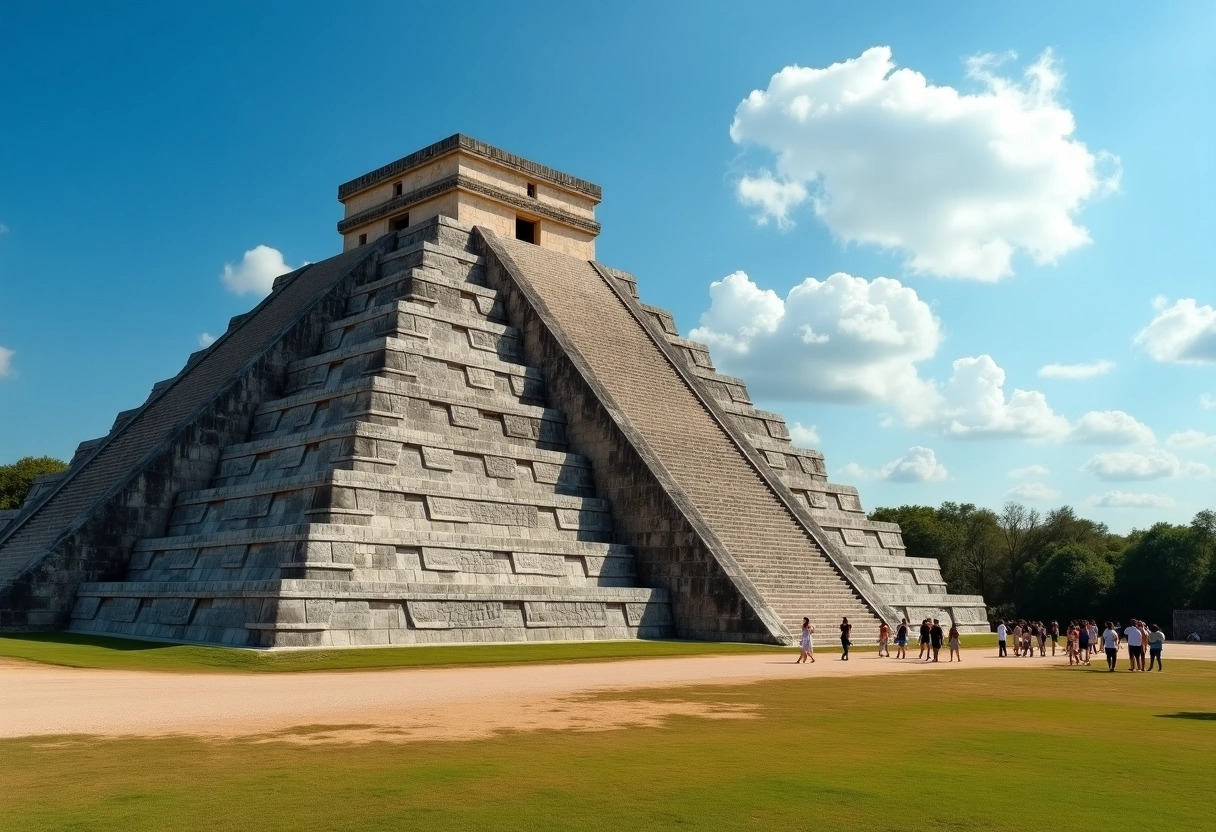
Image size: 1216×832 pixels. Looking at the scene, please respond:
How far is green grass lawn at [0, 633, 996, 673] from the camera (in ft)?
55.4

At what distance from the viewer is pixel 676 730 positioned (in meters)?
10.5

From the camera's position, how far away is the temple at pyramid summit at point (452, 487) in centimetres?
2083

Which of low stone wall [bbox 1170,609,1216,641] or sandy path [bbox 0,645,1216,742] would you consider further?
low stone wall [bbox 1170,609,1216,641]

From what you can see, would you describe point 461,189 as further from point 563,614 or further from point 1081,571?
point 1081,571

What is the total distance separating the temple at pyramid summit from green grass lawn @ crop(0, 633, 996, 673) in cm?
82

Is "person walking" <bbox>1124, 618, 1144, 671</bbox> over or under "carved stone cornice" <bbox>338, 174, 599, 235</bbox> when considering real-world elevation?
under

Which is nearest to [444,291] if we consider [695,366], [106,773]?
[695,366]

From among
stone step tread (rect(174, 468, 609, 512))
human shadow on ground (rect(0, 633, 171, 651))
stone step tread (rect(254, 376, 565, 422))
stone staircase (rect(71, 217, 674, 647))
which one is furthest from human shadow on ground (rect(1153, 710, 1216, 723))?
stone step tread (rect(254, 376, 565, 422))

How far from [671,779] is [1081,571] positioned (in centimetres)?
4776

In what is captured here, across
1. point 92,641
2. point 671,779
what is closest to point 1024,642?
point 671,779

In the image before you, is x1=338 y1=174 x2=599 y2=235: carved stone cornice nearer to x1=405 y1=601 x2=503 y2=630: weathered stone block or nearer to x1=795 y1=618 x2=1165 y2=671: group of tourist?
x1=405 y1=601 x2=503 y2=630: weathered stone block

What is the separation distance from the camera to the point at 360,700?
1264 cm

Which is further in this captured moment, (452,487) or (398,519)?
(452,487)

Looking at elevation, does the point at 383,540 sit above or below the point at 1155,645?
above
